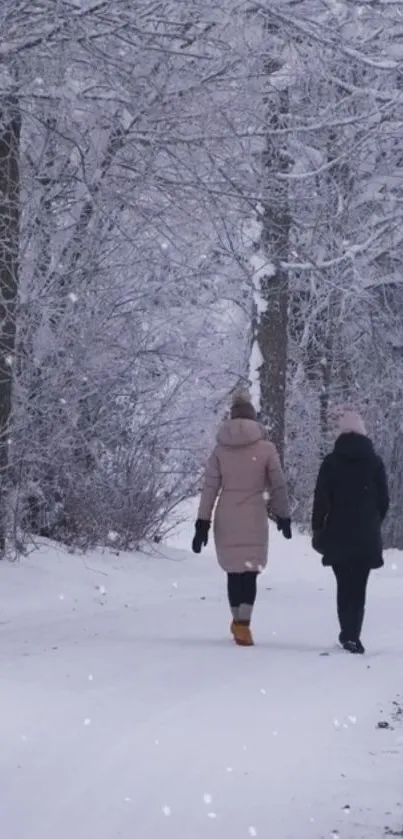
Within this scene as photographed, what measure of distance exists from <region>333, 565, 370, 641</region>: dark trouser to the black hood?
797mm

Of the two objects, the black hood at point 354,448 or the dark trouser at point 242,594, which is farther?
the dark trouser at point 242,594

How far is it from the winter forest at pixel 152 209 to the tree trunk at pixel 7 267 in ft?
0.08

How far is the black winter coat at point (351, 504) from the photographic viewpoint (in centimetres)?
1137

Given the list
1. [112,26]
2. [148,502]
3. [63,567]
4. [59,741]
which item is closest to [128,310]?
[148,502]

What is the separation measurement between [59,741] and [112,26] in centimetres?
635

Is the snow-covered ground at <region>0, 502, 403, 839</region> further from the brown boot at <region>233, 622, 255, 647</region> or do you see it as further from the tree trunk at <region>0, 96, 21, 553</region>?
the tree trunk at <region>0, 96, 21, 553</region>

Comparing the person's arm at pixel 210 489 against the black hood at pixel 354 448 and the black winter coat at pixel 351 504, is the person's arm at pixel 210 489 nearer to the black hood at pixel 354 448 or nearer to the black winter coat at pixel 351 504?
the black winter coat at pixel 351 504

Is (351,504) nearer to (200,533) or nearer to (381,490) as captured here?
(381,490)

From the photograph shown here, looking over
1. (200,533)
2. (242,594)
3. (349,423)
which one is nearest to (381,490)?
(349,423)

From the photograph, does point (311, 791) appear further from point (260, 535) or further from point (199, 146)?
point (199, 146)

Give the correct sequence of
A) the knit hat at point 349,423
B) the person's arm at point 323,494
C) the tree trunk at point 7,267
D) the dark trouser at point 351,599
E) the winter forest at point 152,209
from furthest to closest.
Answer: the tree trunk at point 7,267
the winter forest at point 152,209
the knit hat at point 349,423
the person's arm at point 323,494
the dark trouser at point 351,599

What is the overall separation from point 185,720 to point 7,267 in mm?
6815

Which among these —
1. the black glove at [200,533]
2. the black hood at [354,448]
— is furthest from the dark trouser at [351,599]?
the black glove at [200,533]

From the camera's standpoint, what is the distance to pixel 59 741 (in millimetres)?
7695
